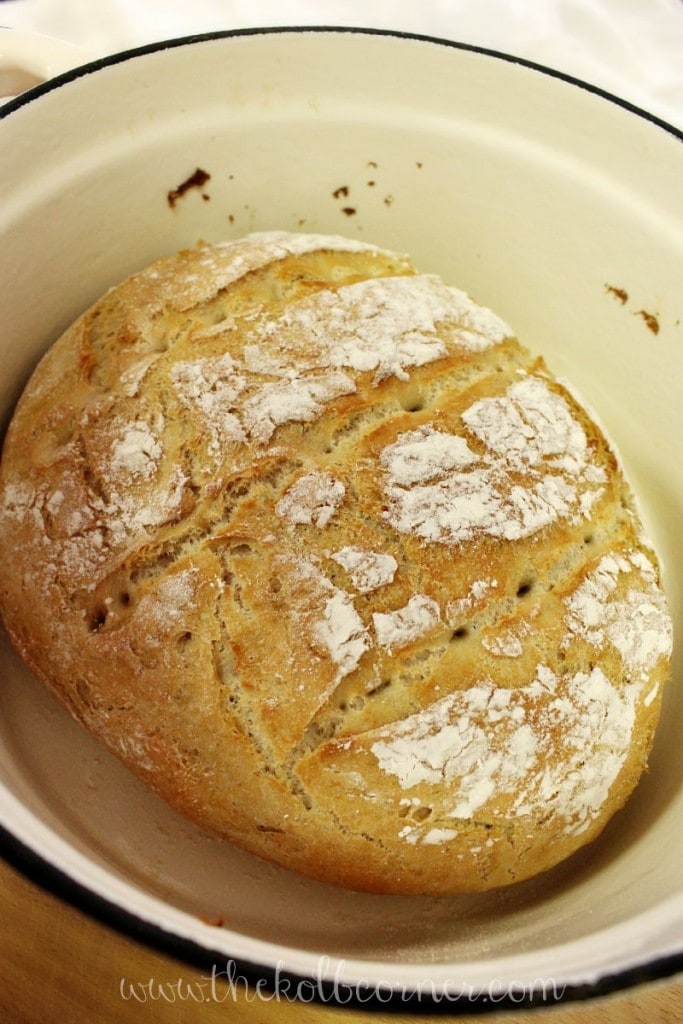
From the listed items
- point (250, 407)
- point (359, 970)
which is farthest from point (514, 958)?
point (250, 407)

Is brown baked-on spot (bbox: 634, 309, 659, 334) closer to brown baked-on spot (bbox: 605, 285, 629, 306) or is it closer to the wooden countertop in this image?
brown baked-on spot (bbox: 605, 285, 629, 306)

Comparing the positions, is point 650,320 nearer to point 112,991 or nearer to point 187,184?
point 187,184

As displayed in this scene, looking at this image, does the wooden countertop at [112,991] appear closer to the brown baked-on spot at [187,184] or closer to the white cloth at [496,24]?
the brown baked-on spot at [187,184]

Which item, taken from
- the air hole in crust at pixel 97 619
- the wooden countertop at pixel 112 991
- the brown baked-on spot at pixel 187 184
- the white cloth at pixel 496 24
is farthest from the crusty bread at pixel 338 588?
the white cloth at pixel 496 24

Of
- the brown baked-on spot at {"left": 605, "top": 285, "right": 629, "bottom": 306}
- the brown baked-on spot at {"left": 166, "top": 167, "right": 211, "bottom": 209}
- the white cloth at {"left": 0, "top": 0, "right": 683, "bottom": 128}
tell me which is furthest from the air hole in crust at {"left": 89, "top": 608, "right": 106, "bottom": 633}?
the white cloth at {"left": 0, "top": 0, "right": 683, "bottom": 128}

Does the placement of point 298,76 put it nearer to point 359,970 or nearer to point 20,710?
point 20,710

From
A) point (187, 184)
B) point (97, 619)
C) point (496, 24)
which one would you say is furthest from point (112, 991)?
point (496, 24)
